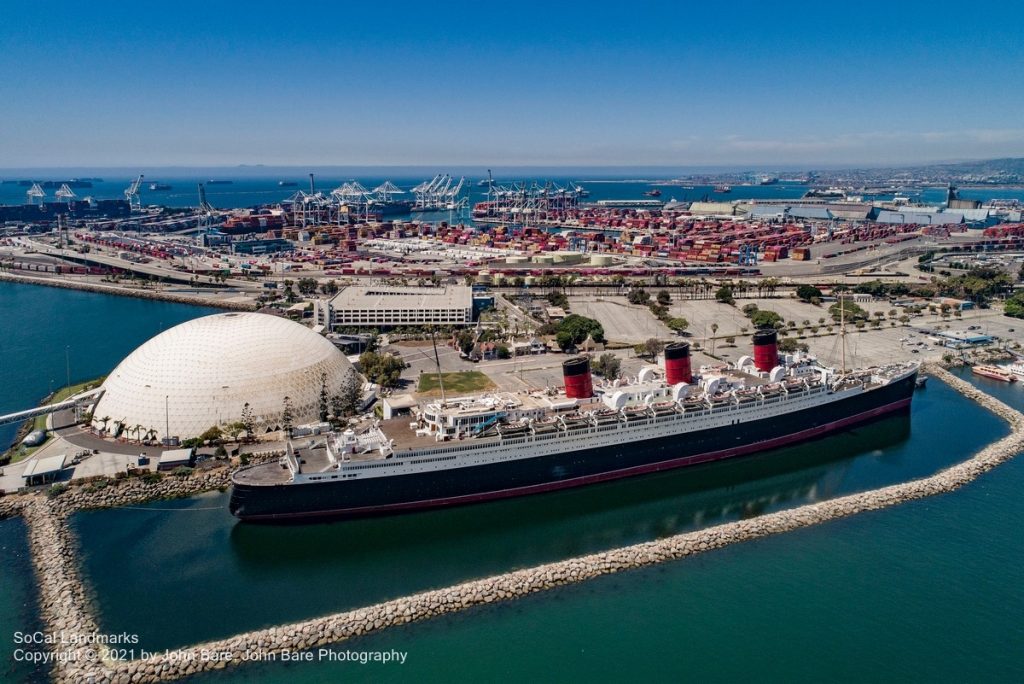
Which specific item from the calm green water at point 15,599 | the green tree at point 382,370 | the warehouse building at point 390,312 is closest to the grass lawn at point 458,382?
the green tree at point 382,370

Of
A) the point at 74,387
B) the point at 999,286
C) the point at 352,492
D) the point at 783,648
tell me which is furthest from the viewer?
the point at 999,286

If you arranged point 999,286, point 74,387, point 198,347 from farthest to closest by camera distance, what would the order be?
point 999,286
point 74,387
point 198,347

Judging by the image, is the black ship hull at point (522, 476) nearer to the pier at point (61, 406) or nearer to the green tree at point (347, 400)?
the green tree at point (347, 400)

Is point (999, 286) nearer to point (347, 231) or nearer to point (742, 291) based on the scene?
point (742, 291)

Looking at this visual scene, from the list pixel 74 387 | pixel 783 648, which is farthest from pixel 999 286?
pixel 74 387

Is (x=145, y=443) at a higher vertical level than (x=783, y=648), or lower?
higher

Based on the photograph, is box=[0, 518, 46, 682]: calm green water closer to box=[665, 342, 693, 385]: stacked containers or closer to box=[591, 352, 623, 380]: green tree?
box=[665, 342, 693, 385]: stacked containers
